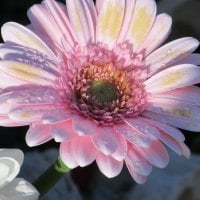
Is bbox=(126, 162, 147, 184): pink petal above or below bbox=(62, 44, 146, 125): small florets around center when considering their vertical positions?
below

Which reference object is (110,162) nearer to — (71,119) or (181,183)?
(71,119)

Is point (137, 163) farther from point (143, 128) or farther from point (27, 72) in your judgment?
point (27, 72)

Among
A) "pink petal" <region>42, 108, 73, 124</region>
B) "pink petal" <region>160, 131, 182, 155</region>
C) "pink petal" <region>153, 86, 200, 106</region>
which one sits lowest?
"pink petal" <region>160, 131, 182, 155</region>

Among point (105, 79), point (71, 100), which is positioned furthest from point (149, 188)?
Answer: point (71, 100)

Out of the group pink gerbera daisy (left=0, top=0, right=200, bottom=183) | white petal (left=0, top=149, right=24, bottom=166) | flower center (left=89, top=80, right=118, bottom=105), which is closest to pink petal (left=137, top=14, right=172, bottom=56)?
pink gerbera daisy (left=0, top=0, right=200, bottom=183)

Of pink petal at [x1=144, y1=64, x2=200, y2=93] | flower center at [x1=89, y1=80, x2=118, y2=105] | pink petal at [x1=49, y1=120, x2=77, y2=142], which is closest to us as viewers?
pink petal at [x1=49, y1=120, x2=77, y2=142]

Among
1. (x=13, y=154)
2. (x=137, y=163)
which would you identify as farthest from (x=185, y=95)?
(x=13, y=154)

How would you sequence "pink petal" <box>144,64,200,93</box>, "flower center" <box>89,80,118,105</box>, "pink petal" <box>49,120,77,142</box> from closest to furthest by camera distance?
"pink petal" <box>49,120,77,142</box> → "pink petal" <box>144,64,200,93</box> → "flower center" <box>89,80,118,105</box>

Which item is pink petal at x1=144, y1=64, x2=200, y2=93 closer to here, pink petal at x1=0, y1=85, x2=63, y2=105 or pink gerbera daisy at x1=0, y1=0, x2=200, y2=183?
pink gerbera daisy at x1=0, y1=0, x2=200, y2=183
